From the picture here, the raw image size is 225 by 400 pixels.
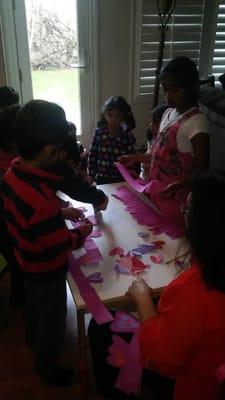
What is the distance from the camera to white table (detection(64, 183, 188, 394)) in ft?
3.88

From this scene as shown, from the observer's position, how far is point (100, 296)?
45.9 inches

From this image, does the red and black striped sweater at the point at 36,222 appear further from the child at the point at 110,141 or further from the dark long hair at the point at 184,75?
the child at the point at 110,141

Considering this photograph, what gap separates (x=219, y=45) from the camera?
3859 millimetres

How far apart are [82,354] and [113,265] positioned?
36 cm

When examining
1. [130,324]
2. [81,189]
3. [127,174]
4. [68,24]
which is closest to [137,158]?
[127,174]

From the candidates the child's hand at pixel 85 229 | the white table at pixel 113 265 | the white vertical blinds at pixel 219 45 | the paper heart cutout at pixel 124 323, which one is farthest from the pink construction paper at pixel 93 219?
the white vertical blinds at pixel 219 45

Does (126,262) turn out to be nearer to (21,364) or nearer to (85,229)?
(85,229)

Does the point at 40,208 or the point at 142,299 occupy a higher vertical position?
the point at 40,208

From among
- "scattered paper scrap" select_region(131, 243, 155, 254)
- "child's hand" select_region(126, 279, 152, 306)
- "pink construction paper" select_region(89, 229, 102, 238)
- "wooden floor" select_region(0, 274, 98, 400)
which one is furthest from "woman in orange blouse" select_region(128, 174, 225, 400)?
"wooden floor" select_region(0, 274, 98, 400)

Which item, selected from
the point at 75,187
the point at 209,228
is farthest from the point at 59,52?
the point at 209,228

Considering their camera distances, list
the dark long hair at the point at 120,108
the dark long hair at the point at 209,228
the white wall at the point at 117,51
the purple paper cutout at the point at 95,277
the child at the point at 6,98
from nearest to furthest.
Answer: the dark long hair at the point at 209,228 → the purple paper cutout at the point at 95,277 → the child at the point at 6,98 → the dark long hair at the point at 120,108 → the white wall at the point at 117,51

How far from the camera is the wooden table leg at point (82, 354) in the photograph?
124 centimetres

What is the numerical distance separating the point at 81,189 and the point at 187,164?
52cm

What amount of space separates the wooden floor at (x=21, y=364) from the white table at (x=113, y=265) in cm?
17
